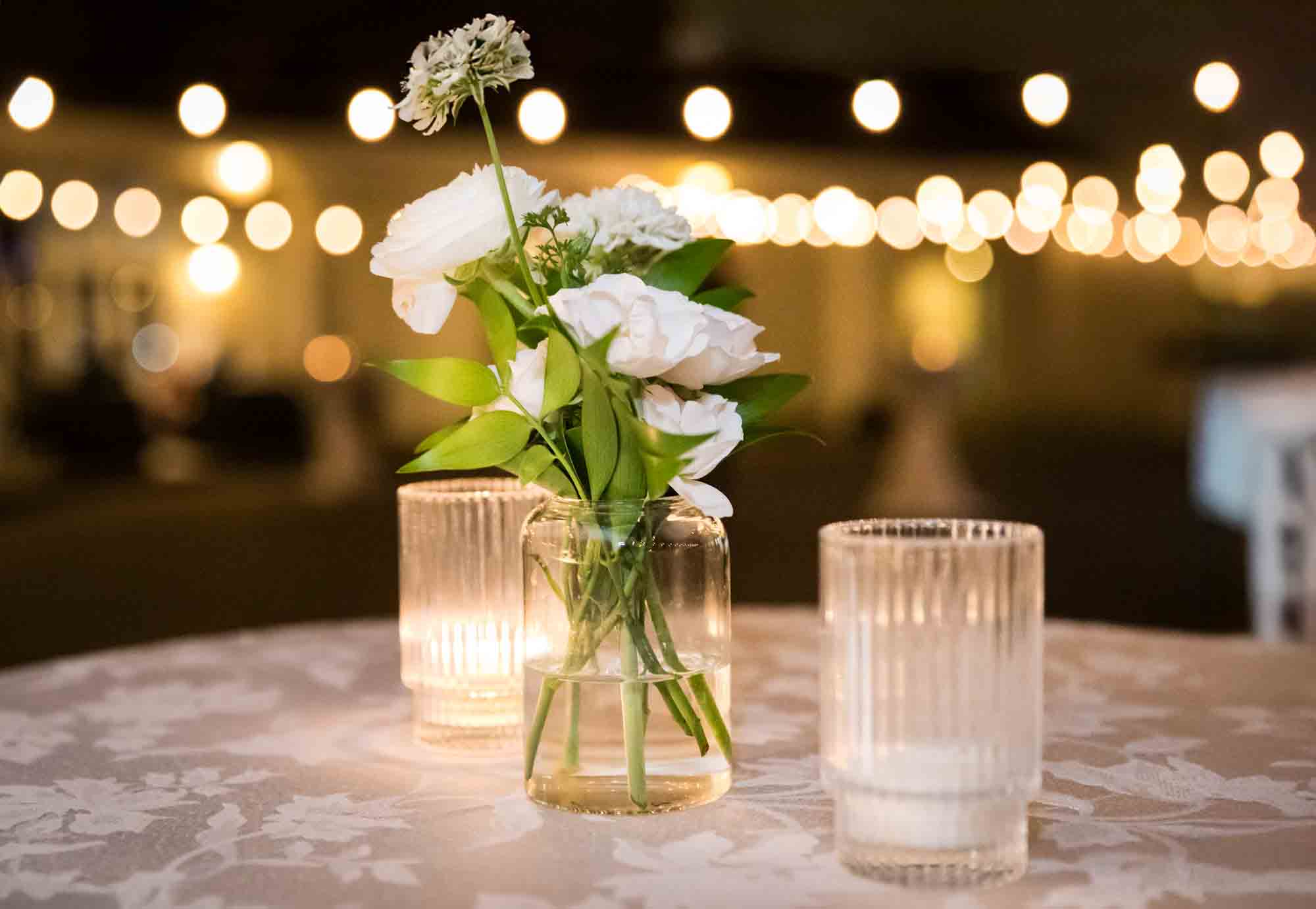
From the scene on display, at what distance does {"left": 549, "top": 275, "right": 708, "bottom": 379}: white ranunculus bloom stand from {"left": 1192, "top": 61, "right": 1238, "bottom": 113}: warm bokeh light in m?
2.42

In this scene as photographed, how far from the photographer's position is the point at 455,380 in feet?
3.23

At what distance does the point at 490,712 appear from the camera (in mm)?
1173

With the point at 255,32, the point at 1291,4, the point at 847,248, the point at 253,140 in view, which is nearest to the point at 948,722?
the point at 1291,4

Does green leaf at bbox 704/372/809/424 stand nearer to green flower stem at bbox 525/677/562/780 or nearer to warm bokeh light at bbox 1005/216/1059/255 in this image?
green flower stem at bbox 525/677/562/780

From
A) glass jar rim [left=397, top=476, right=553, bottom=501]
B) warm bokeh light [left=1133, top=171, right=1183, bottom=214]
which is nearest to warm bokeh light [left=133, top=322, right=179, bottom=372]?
warm bokeh light [left=1133, top=171, right=1183, bottom=214]

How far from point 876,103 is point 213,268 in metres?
10.3

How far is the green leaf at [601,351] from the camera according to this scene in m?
0.87

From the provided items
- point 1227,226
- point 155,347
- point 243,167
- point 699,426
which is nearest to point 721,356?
point 699,426

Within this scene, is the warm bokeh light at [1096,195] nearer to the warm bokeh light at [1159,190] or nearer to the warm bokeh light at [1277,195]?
the warm bokeh light at [1159,190]

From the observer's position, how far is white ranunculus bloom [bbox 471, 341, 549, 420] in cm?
95

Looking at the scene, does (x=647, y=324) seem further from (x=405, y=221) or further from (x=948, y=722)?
(x=948, y=722)

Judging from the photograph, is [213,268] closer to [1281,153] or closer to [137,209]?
[137,209]

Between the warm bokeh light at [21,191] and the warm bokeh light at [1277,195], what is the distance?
23.9ft

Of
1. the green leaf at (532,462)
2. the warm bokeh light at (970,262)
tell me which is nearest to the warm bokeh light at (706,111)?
the green leaf at (532,462)
